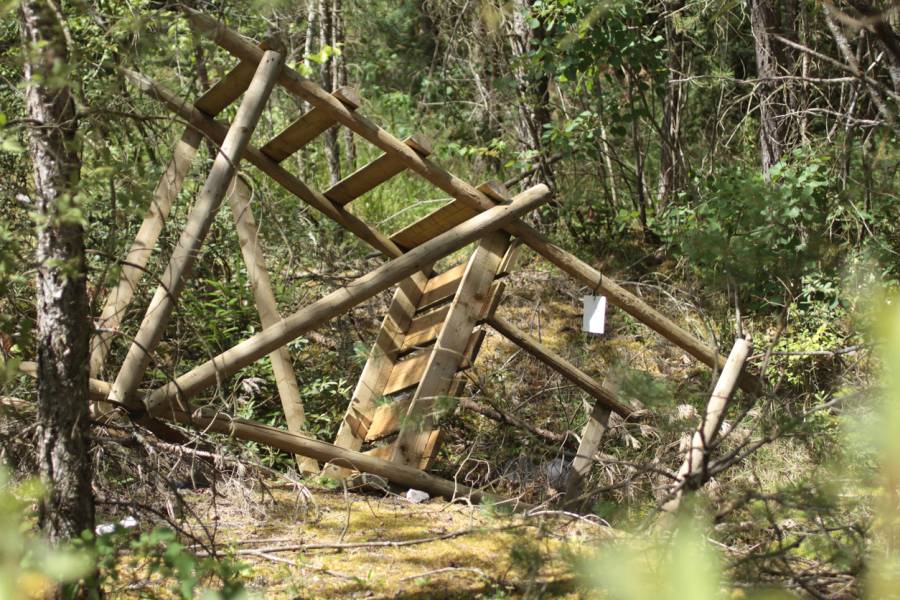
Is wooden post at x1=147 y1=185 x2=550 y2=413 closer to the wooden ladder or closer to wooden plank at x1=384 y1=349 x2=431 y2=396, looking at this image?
the wooden ladder

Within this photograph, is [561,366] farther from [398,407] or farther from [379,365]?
[379,365]

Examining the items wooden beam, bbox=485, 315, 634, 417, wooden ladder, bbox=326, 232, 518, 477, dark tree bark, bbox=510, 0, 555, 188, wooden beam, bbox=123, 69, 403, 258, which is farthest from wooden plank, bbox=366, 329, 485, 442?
dark tree bark, bbox=510, 0, 555, 188

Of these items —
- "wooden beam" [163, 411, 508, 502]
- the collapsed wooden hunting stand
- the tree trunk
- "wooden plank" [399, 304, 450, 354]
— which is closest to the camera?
the collapsed wooden hunting stand

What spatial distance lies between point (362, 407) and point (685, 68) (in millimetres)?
5096

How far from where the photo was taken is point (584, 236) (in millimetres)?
8711

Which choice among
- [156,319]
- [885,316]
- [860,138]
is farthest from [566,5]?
[885,316]

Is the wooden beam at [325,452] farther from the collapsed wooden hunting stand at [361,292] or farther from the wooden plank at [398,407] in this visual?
the wooden plank at [398,407]

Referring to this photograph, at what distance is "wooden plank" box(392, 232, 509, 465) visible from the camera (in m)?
5.11

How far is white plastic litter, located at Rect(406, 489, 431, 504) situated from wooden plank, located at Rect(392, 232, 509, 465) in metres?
0.16

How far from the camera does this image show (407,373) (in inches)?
217

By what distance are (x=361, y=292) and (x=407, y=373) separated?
3.41ft

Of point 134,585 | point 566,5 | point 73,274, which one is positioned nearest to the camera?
point 73,274

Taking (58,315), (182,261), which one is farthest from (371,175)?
(58,315)

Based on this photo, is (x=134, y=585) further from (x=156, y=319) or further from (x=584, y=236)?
(x=584, y=236)
